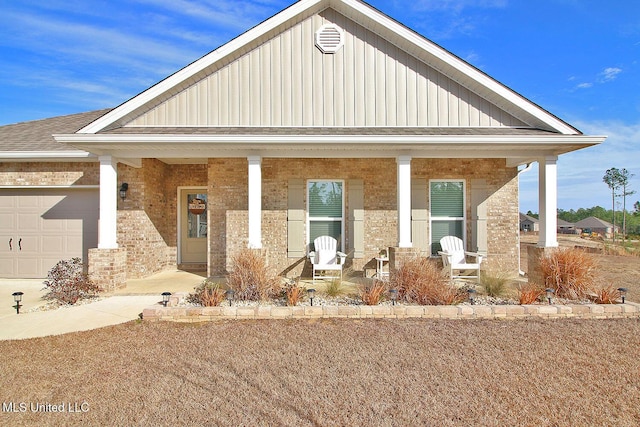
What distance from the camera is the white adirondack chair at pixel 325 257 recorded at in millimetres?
7422

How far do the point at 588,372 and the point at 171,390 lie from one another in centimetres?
384

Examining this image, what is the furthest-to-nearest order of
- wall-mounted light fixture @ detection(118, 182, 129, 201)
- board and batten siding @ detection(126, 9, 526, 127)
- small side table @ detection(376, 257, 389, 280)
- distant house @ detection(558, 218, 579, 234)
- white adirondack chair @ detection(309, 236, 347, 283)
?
distant house @ detection(558, 218, 579, 234) < wall-mounted light fixture @ detection(118, 182, 129, 201) < small side table @ detection(376, 257, 389, 280) < board and batten siding @ detection(126, 9, 526, 127) < white adirondack chair @ detection(309, 236, 347, 283)

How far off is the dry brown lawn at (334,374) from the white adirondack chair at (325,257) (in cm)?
256

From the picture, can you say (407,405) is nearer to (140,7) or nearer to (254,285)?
(254,285)

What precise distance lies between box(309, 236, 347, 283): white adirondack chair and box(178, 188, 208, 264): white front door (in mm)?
3231

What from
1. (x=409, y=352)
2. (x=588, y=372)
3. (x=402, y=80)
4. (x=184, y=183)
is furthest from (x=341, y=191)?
(x=588, y=372)

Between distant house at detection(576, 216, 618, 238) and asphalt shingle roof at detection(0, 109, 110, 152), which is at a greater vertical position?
asphalt shingle roof at detection(0, 109, 110, 152)

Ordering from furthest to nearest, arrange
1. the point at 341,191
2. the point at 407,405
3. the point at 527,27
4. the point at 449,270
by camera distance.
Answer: the point at 527,27 → the point at 341,191 → the point at 449,270 → the point at 407,405

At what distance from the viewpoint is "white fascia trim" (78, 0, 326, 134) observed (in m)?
7.30

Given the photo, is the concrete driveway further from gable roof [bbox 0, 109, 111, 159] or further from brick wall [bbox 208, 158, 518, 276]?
gable roof [bbox 0, 109, 111, 159]

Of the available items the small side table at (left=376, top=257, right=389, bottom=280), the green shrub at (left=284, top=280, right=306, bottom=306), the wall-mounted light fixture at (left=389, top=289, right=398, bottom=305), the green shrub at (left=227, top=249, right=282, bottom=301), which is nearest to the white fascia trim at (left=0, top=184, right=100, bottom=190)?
the green shrub at (left=227, top=249, right=282, bottom=301)

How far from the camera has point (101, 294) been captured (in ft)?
22.0

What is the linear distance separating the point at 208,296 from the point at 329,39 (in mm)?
5691

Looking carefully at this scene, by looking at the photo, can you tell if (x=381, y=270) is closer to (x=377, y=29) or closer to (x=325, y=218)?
(x=325, y=218)
